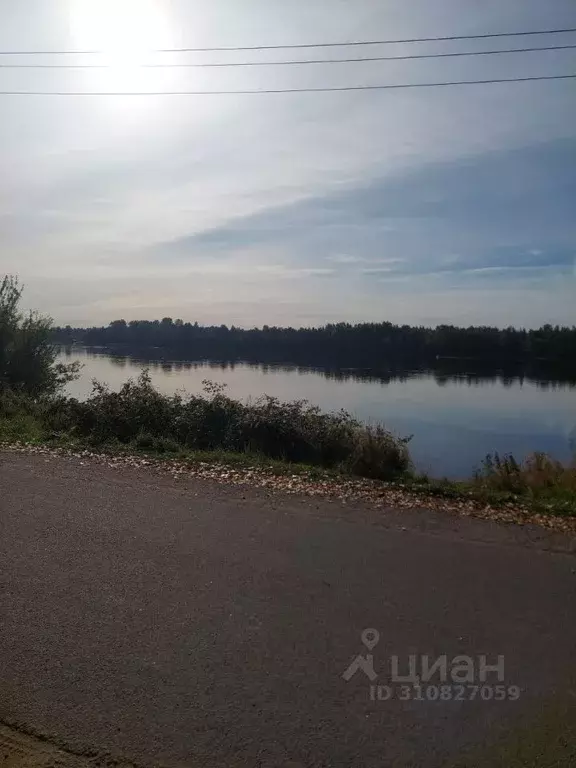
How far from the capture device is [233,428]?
12.4 m

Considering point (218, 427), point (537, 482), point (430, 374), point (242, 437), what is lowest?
point (537, 482)

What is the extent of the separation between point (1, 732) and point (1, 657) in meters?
0.70

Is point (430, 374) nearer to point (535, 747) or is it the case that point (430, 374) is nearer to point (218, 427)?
point (218, 427)

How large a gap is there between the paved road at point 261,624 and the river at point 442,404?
771cm

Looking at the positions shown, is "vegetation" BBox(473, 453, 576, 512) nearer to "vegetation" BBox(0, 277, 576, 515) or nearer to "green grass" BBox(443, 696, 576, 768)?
"vegetation" BBox(0, 277, 576, 515)

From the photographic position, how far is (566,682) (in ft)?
11.2

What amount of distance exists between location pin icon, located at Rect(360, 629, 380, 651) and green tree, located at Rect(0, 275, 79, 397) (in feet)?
61.0

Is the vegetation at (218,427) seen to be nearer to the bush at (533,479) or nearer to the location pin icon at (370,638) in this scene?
the bush at (533,479)

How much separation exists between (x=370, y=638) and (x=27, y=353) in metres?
20.1

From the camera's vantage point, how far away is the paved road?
2967mm

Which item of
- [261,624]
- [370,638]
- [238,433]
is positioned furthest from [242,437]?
[370,638]

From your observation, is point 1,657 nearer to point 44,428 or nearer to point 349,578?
point 349,578

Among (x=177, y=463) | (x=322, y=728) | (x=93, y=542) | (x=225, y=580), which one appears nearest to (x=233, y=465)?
(x=177, y=463)

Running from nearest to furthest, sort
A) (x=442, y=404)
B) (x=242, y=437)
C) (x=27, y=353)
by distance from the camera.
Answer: (x=242, y=437)
(x=27, y=353)
(x=442, y=404)
